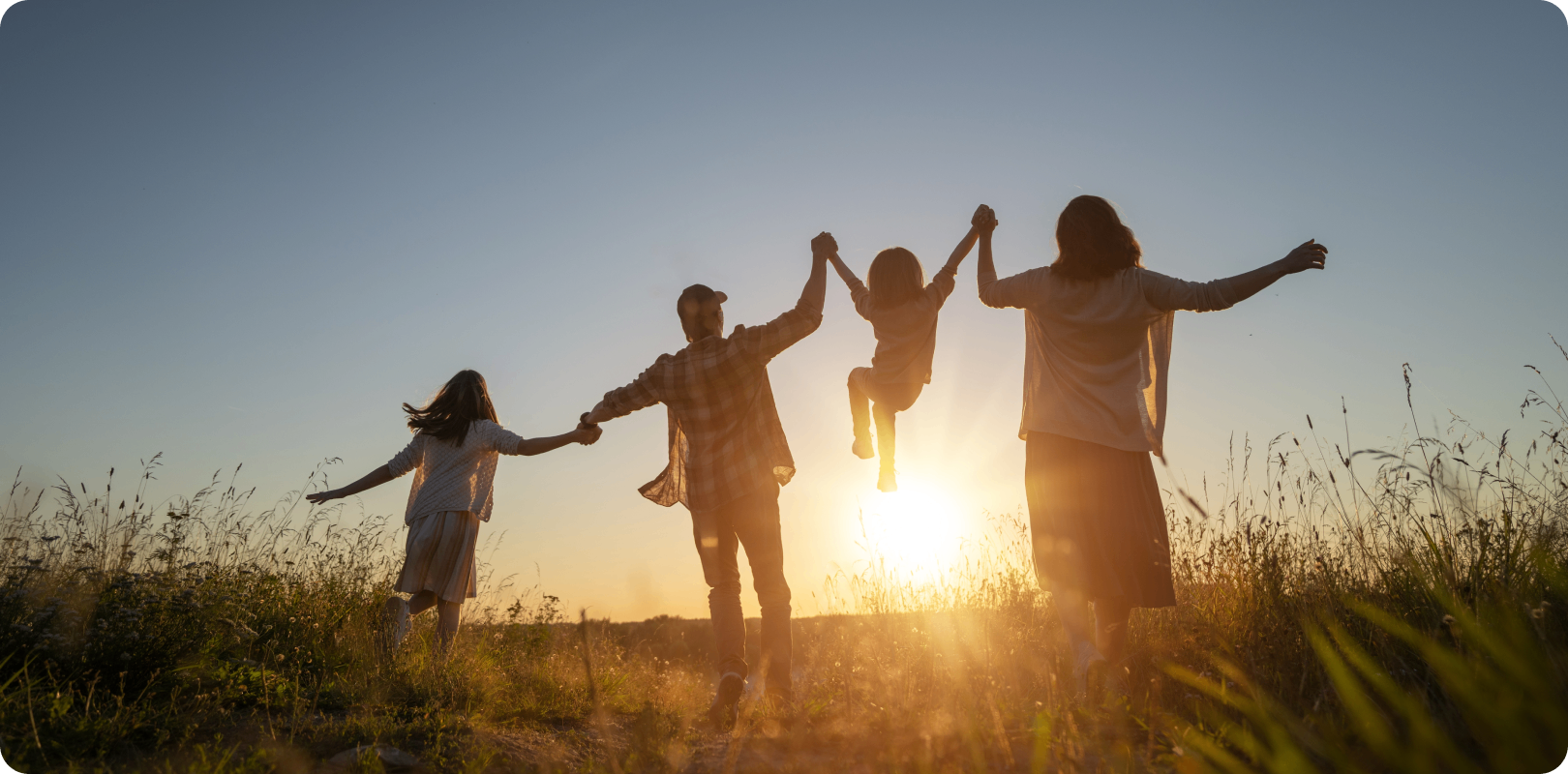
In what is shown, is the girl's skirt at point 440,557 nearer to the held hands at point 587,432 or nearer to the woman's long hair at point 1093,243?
the held hands at point 587,432

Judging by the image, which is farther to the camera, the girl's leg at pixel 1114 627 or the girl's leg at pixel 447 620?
the girl's leg at pixel 447 620

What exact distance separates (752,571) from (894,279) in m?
1.83

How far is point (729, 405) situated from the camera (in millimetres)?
4461

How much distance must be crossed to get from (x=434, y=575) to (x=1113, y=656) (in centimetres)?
380

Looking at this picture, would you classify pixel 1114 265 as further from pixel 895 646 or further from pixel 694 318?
pixel 895 646

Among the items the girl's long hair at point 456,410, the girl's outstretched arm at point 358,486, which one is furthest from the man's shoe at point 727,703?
the girl's outstretched arm at point 358,486

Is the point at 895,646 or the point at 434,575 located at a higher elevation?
the point at 434,575

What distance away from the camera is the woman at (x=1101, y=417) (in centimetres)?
381

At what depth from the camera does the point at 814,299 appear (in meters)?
4.54

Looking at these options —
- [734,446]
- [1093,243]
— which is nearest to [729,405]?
[734,446]

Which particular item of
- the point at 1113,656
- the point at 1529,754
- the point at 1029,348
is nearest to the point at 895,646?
the point at 1113,656

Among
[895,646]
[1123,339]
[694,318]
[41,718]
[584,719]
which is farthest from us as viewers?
[895,646]

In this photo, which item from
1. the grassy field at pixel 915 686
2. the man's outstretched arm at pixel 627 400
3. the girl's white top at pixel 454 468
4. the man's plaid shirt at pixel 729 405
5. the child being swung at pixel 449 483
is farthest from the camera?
the girl's white top at pixel 454 468

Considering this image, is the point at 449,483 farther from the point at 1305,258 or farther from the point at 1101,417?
the point at 1305,258
